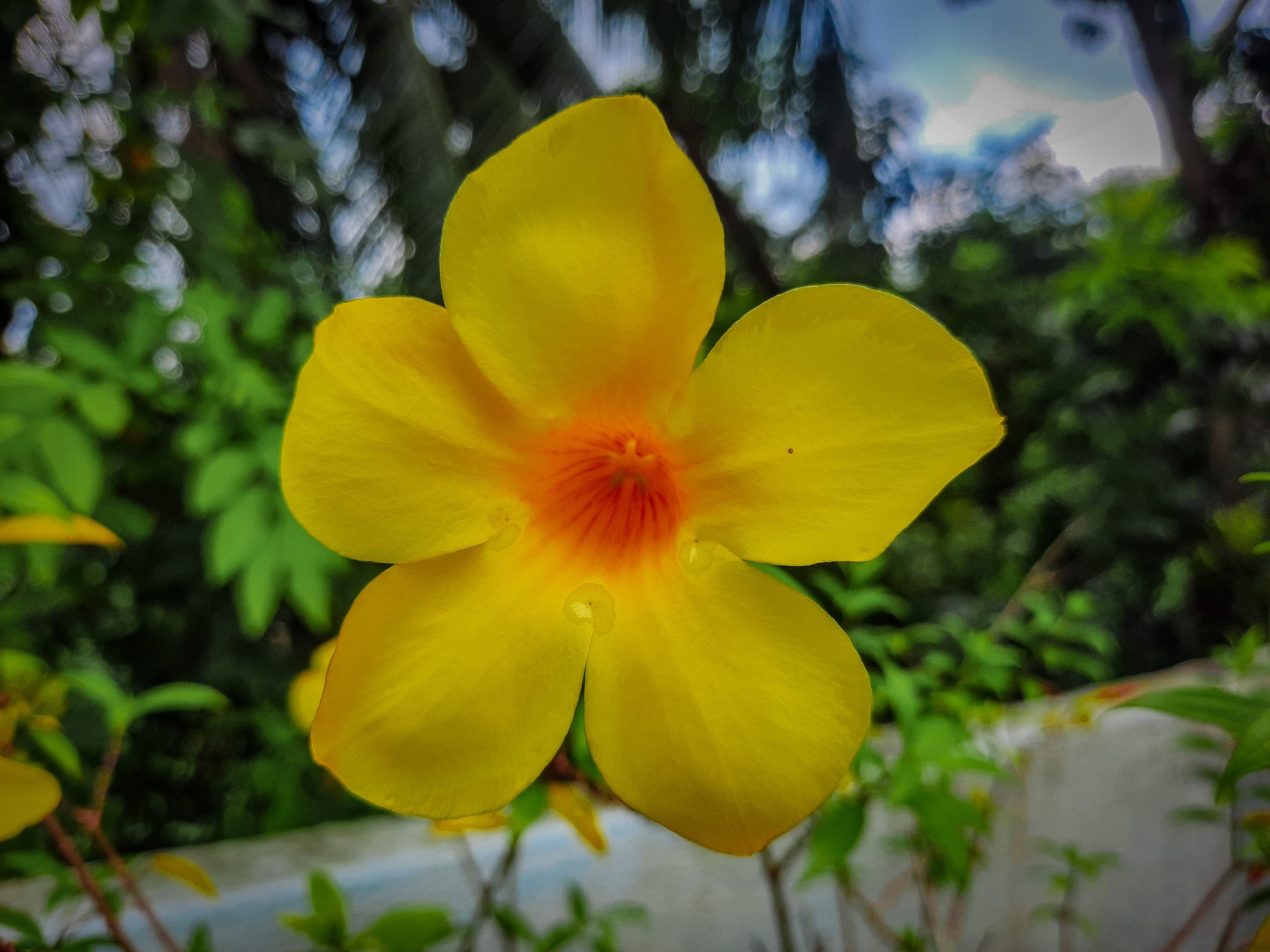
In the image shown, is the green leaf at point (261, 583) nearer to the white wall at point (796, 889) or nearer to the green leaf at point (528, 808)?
the white wall at point (796, 889)

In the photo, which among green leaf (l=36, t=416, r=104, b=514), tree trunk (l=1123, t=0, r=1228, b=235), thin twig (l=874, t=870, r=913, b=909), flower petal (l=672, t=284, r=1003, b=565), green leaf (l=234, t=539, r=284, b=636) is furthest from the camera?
tree trunk (l=1123, t=0, r=1228, b=235)

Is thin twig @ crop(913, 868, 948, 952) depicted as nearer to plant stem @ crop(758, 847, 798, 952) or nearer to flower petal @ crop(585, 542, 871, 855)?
plant stem @ crop(758, 847, 798, 952)

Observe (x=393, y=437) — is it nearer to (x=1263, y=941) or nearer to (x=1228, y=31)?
(x=1263, y=941)

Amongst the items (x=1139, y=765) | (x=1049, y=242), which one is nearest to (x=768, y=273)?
(x=1139, y=765)

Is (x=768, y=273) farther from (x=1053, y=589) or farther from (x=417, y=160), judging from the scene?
(x=1053, y=589)

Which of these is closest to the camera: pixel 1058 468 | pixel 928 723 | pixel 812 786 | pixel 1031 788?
pixel 812 786

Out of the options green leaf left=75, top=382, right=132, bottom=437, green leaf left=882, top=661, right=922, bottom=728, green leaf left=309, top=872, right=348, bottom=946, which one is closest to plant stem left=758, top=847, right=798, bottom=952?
green leaf left=882, top=661, right=922, bottom=728
